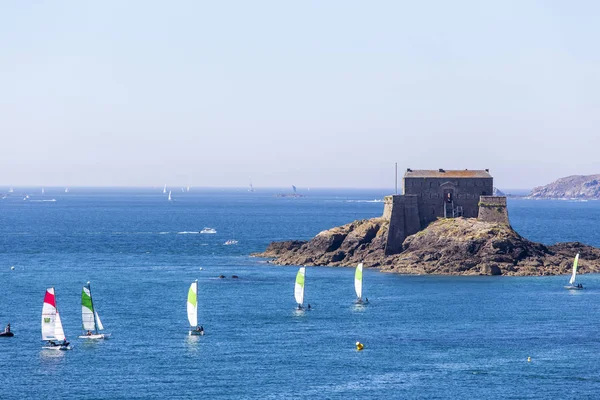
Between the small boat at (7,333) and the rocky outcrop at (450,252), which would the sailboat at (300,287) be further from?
the rocky outcrop at (450,252)

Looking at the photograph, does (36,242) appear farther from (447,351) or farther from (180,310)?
(447,351)

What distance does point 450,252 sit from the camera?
130 m

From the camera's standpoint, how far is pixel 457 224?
134m

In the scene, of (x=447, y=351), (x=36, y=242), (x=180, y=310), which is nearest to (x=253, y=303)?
(x=180, y=310)

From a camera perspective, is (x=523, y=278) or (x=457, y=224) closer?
(x=523, y=278)

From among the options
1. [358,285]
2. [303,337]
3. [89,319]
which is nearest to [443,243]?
[358,285]

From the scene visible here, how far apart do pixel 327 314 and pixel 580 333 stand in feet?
75.4

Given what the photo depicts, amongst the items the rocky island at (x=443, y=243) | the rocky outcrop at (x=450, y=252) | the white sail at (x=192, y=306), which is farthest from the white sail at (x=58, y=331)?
the rocky island at (x=443, y=243)

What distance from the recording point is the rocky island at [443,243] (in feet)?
417

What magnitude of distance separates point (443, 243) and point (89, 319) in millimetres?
57839

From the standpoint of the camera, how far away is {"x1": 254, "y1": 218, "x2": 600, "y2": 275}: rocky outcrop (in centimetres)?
12675

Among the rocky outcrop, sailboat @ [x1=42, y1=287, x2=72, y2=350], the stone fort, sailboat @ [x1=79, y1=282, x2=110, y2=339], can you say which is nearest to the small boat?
sailboat @ [x1=42, y1=287, x2=72, y2=350]

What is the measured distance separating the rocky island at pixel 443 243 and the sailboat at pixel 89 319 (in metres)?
51.9

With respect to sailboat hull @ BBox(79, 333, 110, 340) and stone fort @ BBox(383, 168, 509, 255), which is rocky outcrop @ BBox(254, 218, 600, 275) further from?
sailboat hull @ BBox(79, 333, 110, 340)
